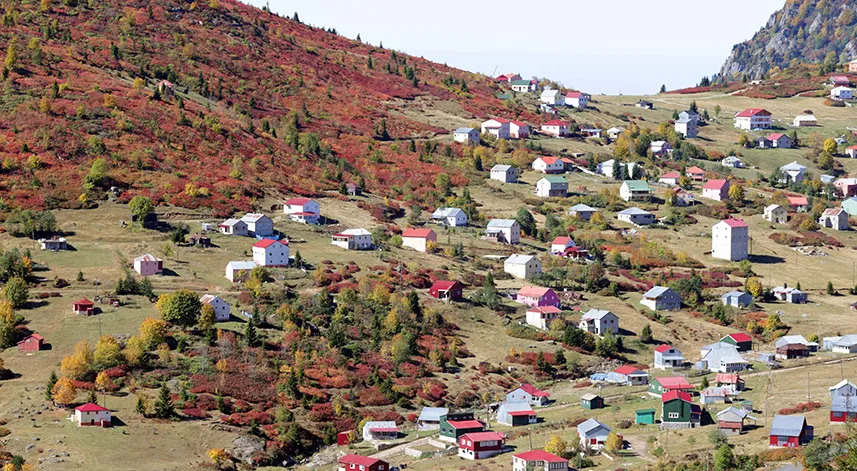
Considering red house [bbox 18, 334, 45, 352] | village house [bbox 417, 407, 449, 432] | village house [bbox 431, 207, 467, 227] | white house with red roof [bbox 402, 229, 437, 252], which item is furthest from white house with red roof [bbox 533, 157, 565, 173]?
red house [bbox 18, 334, 45, 352]

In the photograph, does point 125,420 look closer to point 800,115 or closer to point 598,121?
point 598,121

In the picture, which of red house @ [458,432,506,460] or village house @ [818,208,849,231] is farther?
village house @ [818,208,849,231]

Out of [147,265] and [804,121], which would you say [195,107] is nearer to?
[147,265]

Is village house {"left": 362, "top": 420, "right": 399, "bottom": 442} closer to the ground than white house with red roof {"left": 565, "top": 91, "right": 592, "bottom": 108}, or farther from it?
closer to the ground

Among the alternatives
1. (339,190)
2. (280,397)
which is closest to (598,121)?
(339,190)

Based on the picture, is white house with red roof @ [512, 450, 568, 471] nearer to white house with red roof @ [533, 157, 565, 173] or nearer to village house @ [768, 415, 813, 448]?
village house @ [768, 415, 813, 448]

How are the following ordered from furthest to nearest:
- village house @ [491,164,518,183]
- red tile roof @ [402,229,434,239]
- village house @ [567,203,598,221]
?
village house @ [491,164,518,183] → village house @ [567,203,598,221] → red tile roof @ [402,229,434,239]

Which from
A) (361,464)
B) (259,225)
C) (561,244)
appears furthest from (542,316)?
(361,464)
